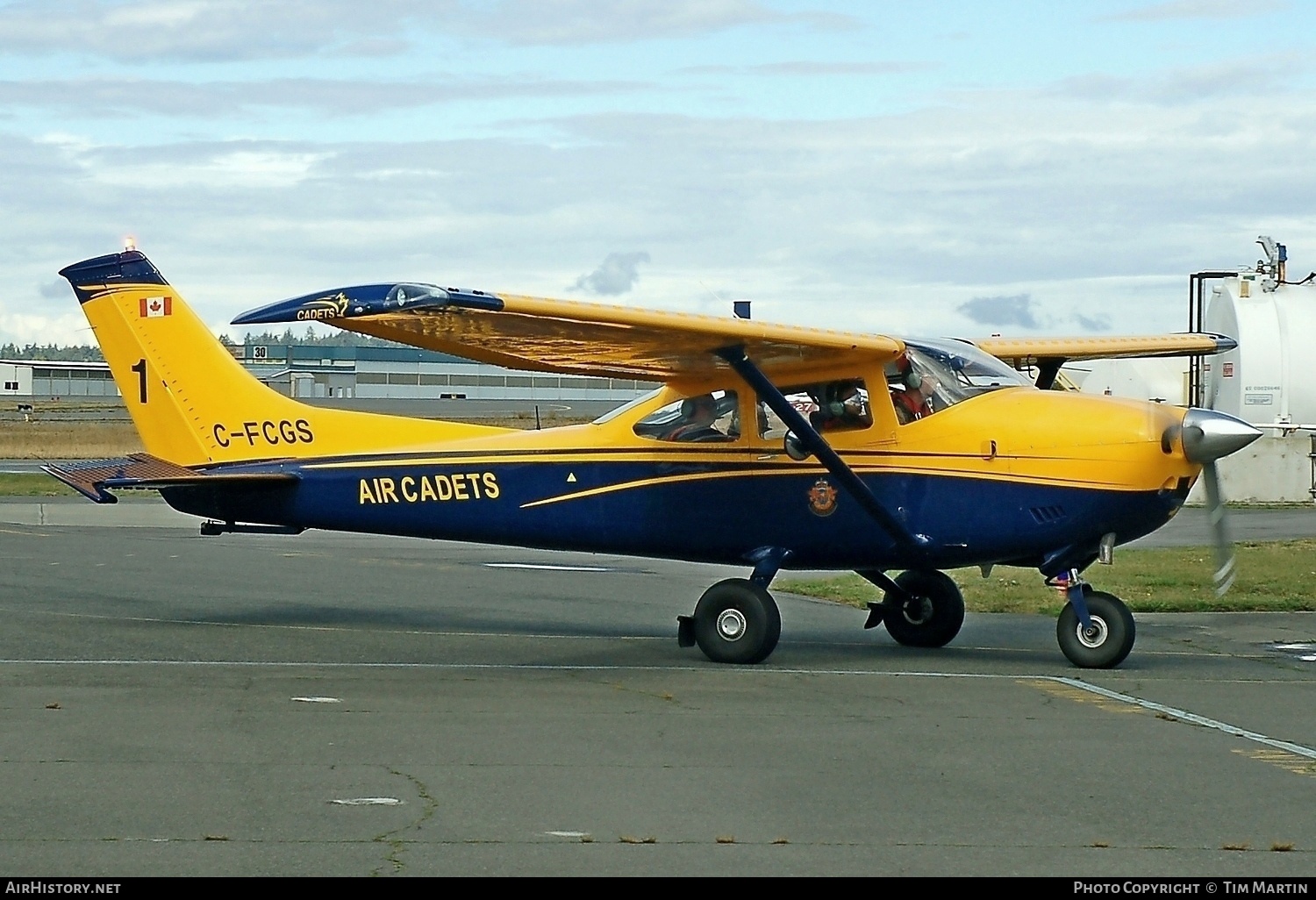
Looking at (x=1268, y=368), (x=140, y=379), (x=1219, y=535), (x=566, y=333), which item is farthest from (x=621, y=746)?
(x=1268, y=368)

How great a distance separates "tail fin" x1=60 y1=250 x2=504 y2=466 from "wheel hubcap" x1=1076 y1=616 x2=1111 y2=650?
575cm

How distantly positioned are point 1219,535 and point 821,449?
10.2ft

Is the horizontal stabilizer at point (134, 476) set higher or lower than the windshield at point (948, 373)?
lower

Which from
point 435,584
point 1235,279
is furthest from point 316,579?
point 1235,279

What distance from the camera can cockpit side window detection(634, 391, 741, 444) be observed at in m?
12.5

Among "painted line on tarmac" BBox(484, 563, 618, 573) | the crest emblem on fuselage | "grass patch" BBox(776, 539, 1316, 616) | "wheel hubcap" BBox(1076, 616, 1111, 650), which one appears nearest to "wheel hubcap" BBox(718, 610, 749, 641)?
the crest emblem on fuselage

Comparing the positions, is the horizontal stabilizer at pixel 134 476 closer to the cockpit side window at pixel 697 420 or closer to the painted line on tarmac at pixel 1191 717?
the cockpit side window at pixel 697 420

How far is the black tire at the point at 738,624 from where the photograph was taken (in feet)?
38.7

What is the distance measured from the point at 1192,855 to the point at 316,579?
13.6m

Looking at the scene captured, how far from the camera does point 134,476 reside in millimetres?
13992

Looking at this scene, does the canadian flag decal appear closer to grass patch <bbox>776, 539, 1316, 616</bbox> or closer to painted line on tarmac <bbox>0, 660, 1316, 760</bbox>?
painted line on tarmac <bbox>0, 660, 1316, 760</bbox>

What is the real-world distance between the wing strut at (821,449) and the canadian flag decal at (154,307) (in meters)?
5.83

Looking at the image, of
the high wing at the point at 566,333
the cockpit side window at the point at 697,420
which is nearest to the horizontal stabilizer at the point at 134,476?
the high wing at the point at 566,333

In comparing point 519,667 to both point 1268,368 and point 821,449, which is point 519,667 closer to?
point 821,449
